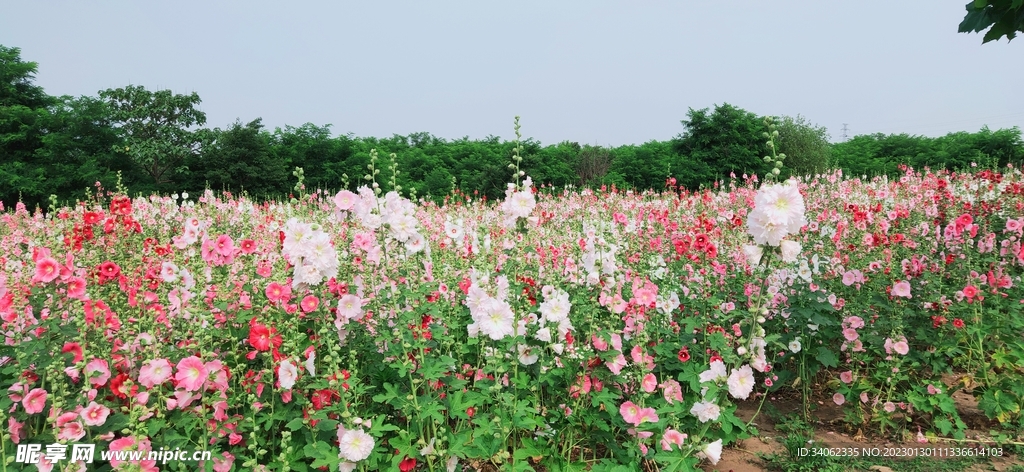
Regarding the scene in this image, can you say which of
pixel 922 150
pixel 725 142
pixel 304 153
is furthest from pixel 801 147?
pixel 304 153

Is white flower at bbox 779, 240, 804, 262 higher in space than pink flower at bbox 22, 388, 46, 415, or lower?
higher

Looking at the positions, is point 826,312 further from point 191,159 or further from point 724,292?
point 191,159

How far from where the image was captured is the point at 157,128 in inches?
1184

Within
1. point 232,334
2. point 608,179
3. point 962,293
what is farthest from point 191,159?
point 962,293

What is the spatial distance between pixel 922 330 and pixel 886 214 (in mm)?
3019

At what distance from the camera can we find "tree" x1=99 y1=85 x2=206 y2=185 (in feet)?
91.9

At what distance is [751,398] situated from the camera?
4.41 meters

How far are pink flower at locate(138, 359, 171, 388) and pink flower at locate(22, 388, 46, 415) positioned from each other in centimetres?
43

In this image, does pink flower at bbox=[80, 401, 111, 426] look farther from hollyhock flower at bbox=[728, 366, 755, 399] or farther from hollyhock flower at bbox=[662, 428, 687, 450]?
hollyhock flower at bbox=[728, 366, 755, 399]

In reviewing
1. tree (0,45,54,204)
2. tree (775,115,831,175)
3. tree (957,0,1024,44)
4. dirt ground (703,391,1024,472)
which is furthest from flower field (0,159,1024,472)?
tree (0,45,54,204)

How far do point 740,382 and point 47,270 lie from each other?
3.41 meters

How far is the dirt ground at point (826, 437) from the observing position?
3.46 meters

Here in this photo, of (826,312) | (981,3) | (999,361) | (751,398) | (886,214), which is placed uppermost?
(981,3)

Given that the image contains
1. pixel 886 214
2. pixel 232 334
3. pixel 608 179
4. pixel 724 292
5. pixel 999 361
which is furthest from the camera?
pixel 608 179
